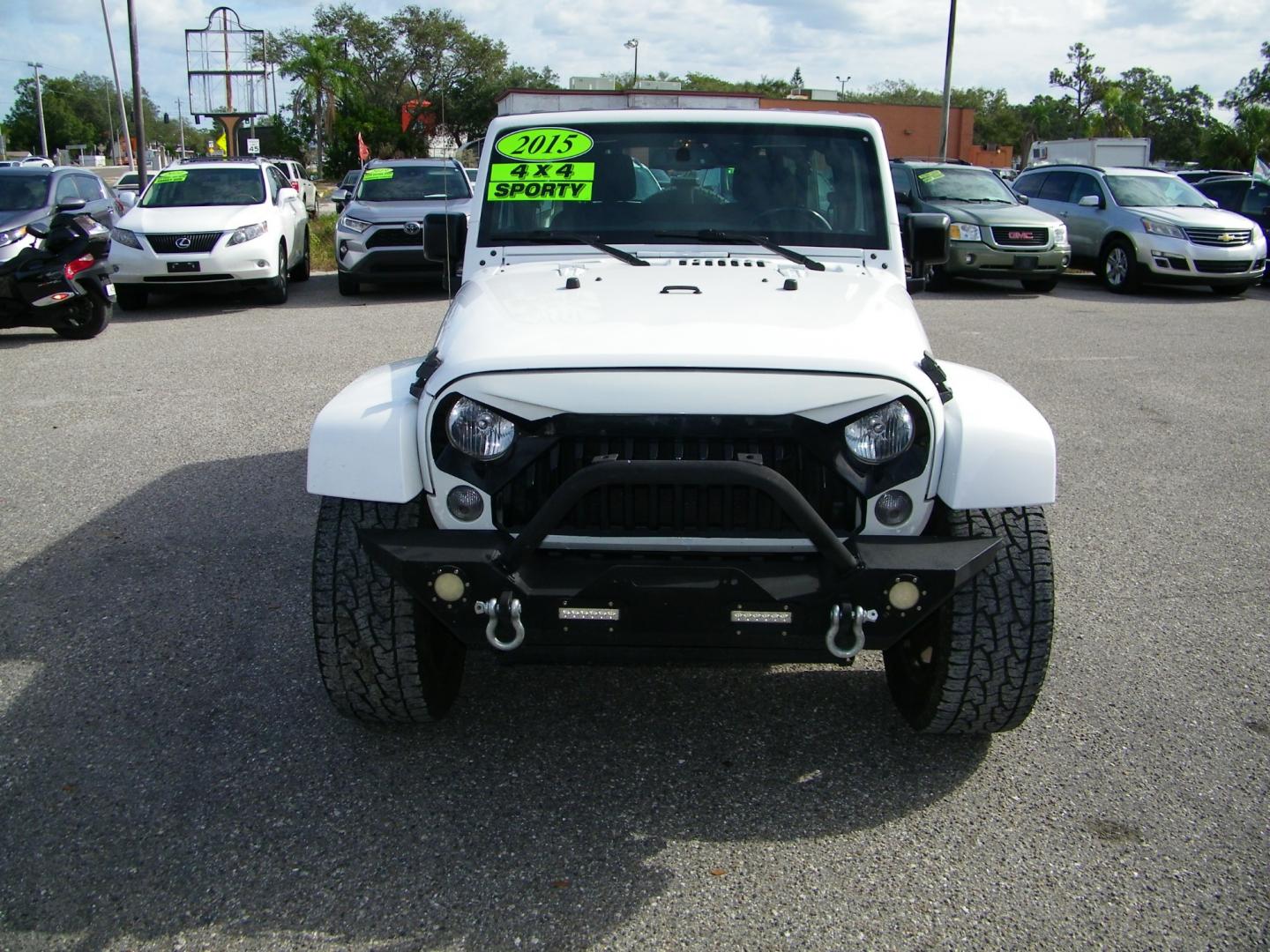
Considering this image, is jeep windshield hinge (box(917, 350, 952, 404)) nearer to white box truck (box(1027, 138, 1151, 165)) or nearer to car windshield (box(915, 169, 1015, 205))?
car windshield (box(915, 169, 1015, 205))

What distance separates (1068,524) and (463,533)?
370 centimetres

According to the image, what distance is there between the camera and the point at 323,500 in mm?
3141

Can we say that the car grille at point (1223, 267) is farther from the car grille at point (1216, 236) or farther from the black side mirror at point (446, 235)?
the black side mirror at point (446, 235)

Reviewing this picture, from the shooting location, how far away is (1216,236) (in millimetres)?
14648

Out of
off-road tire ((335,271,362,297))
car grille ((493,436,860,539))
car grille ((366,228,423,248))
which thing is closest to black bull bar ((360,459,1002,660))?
car grille ((493,436,860,539))

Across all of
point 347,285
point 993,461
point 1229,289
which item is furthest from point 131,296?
point 1229,289

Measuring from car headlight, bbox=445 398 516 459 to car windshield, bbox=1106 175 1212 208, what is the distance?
14.9 metres

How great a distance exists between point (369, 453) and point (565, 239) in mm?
1560

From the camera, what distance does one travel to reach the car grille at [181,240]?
12.3 metres

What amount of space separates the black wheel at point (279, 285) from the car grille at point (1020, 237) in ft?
28.9

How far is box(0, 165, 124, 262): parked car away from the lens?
408 inches

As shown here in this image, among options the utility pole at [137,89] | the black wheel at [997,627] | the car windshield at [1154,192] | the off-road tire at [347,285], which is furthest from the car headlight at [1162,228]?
the utility pole at [137,89]

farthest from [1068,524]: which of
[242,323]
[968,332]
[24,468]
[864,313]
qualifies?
[242,323]

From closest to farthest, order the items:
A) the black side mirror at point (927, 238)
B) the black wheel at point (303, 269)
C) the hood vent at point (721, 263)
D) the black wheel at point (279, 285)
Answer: the hood vent at point (721, 263)
the black side mirror at point (927, 238)
the black wheel at point (279, 285)
the black wheel at point (303, 269)
